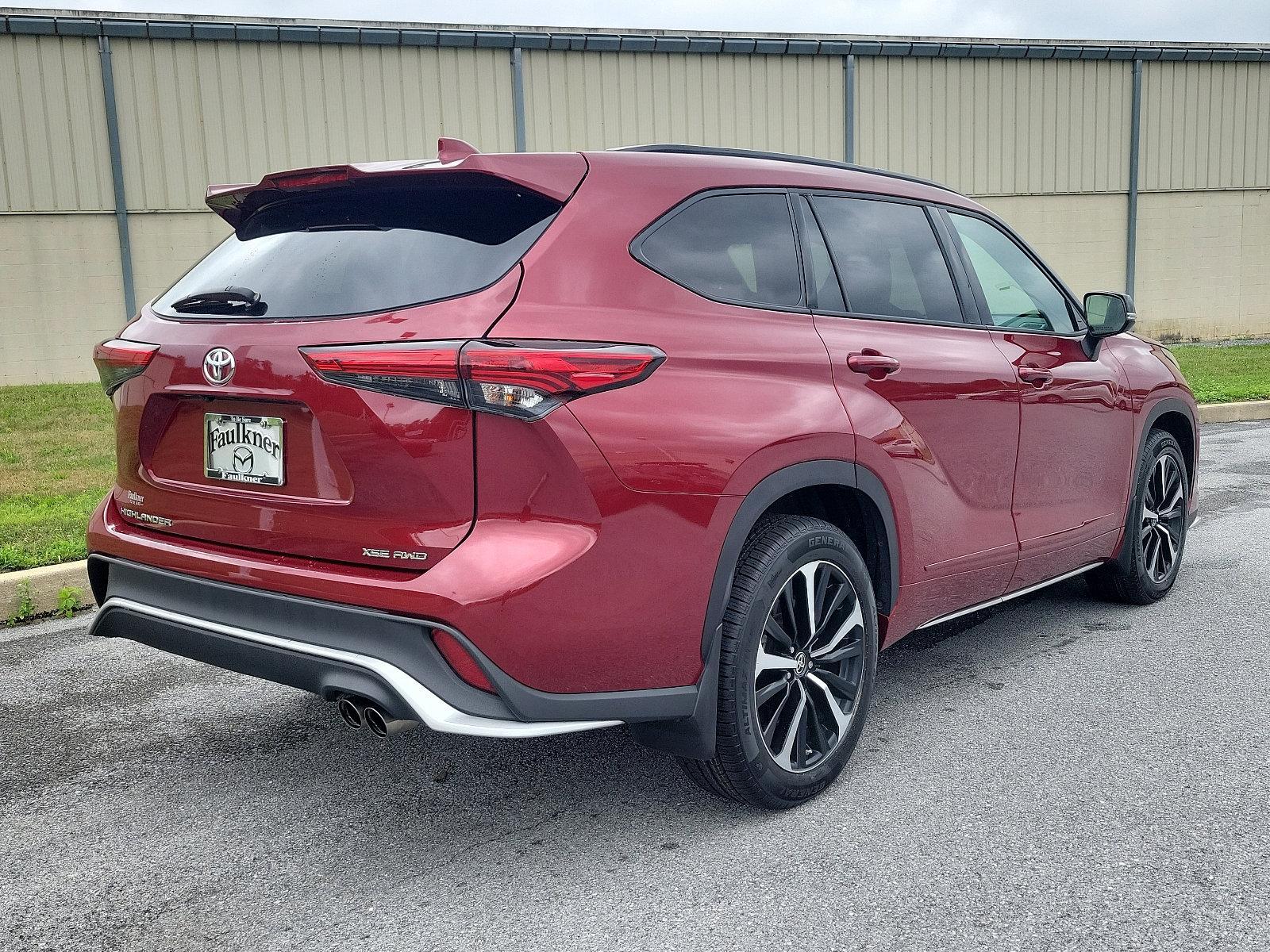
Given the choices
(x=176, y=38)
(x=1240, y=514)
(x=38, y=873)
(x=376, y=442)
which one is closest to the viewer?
(x=376, y=442)

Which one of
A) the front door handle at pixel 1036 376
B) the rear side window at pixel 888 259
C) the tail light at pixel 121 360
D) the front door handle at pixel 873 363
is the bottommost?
the front door handle at pixel 1036 376

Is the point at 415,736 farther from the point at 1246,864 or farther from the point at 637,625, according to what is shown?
the point at 1246,864

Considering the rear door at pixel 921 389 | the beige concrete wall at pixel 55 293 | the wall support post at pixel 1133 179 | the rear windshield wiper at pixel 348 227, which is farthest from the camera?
the wall support post at pixel 1133 179

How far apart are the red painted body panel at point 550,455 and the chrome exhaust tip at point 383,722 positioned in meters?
0.26

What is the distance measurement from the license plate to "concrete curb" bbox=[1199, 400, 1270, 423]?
10.9 meters

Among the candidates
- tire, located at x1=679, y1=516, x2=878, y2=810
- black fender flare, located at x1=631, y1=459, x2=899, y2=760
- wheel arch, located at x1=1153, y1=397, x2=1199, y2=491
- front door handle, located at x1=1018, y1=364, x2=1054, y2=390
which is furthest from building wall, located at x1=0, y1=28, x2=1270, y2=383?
black fender flare, located at x1=631, y1=459, x2=899, y2=760

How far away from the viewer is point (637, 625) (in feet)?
8.64

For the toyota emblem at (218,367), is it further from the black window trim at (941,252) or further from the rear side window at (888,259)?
the rear side window at (888,259)

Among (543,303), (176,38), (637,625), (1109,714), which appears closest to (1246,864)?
(1109,714)

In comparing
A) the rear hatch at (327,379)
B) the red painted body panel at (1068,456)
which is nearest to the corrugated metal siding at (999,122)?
the red painted body panel at (1068,456)

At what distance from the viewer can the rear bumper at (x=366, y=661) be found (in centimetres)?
250

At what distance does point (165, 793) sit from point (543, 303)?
1843mm

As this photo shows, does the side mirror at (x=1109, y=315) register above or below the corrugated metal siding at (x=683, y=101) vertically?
below

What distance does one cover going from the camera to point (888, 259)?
11.9 ft
